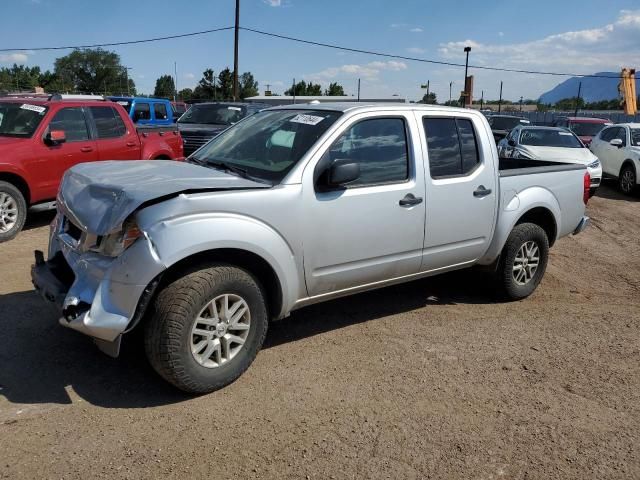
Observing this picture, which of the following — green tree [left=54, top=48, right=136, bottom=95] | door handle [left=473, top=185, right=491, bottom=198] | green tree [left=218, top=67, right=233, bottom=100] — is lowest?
door handle [left=473, top=185, right=491, bottom=198]

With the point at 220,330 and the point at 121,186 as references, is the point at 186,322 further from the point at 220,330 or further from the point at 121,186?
the point at 121,186

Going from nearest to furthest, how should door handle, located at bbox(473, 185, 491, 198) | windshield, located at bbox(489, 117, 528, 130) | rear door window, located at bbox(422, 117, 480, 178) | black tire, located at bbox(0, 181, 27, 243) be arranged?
rear door window, located at bbox(422, 117, 480, 178) → door handle, located at bbox(473, 185, 491, 198) → black tire, located at bbox(0, 181, 27, 243) → windshield, located at bbox(489, 117, 528, 130)

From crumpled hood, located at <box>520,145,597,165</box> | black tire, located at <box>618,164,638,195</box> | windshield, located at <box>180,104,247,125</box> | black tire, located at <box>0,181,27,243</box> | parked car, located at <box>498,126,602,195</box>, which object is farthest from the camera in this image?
windshield, located at <box>180,104,247,125</box>

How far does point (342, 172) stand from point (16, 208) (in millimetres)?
5328

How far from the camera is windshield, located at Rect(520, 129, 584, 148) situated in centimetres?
1345

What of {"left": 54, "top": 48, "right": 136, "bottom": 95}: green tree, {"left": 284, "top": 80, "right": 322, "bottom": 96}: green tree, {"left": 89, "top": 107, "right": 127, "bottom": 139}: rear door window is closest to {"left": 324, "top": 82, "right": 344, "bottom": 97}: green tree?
{"left": 284, "top": 80, "right": 322, "bottom": 96}: green tree

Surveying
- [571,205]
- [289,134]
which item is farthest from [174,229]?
[571,205]

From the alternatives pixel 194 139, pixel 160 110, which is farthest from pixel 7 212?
pixel 160 110

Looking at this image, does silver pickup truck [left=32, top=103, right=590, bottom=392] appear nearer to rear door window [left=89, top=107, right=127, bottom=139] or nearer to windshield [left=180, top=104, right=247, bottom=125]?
rear door window [left=89, top=107, right=127, bottom=139]

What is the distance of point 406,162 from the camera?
14.6 feet

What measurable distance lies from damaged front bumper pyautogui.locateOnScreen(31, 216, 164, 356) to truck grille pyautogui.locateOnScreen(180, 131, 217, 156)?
33.0 feet

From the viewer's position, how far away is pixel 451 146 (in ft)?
15.8

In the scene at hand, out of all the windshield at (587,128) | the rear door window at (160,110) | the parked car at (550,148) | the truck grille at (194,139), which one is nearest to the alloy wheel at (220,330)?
the truck grille at (194,139)

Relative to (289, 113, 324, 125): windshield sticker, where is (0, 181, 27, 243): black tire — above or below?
below
